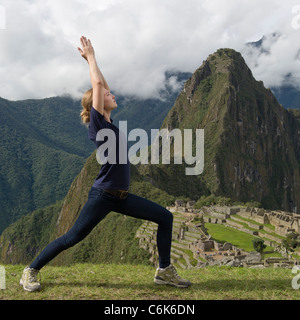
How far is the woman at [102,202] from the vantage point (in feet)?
12.9

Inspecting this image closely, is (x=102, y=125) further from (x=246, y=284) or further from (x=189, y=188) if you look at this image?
(x=189, y=188)

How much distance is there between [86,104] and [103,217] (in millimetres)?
1453

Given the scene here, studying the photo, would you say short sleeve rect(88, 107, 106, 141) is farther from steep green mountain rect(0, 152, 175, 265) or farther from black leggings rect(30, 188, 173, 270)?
steep green mountain rect(0, 152, 175, 265)

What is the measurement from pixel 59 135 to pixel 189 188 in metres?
123

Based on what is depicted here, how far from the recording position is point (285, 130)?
14562cm

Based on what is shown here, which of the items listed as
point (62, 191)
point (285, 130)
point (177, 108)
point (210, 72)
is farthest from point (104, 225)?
point (285, 130)

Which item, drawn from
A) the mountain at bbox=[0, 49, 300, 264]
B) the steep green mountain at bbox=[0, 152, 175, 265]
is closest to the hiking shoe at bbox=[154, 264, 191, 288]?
the steep green mountain at bbox=[0, 152, 175, 265]

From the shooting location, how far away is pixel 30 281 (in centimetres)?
406

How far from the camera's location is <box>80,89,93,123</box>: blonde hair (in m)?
4.16

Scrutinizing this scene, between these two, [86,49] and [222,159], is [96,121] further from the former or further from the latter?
[222,159]

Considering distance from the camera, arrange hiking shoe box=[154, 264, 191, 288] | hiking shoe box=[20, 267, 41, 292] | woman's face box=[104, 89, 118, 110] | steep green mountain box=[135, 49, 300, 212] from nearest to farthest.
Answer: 1. hiking shoe box=[20, 267, 41, 292]
2. woman's face box=[104, 89, 118, 110]
3. hiking shoe box=[154, 264, 191, 288]
4. steep green mountain box=[135, 49, 300, 212]

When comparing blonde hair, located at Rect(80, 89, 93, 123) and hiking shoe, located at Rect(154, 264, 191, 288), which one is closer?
blonde hair, located at Rect(80, 89, 93, 123)

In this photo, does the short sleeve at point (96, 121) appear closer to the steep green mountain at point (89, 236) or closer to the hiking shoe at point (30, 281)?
the hiking shoe at point (30, 281)
